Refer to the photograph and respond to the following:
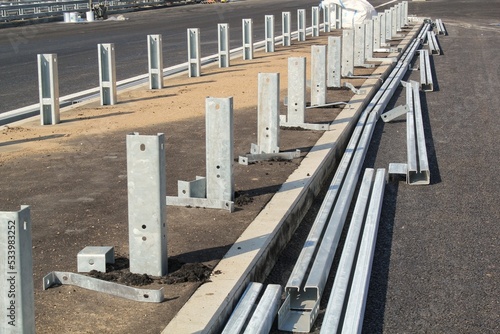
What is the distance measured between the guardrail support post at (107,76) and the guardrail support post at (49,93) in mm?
1650

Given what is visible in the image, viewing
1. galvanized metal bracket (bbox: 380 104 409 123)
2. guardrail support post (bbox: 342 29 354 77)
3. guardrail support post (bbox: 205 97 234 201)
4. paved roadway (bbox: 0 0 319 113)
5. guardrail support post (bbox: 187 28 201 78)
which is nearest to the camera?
guardrail support post (bbox: 205 97 234 201)

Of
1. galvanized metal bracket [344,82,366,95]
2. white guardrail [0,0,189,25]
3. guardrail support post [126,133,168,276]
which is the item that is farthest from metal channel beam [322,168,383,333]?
white guardrail [0,0,189,25]

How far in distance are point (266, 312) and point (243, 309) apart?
0.16 m

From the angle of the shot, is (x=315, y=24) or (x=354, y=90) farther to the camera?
(x=315, y=24)

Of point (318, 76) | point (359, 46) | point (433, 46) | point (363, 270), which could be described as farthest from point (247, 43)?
point (363, 270)

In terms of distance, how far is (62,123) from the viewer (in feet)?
41.5

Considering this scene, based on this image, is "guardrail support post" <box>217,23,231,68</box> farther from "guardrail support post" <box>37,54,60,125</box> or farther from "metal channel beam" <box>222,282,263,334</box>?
"metal channel beam" <box>222,282,263,334</box>

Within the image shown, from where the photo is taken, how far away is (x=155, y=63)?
1653 cm

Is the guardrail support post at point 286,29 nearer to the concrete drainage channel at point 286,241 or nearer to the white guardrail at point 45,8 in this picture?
the concrete drainage channel at point 286,241

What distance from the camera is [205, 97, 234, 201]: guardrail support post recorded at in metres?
7.59

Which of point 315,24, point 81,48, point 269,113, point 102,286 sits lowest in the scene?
point 81,48

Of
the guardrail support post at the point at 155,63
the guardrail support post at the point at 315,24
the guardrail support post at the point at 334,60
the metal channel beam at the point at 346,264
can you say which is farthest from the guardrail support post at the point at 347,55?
the guardrail support post at the point at 315,24

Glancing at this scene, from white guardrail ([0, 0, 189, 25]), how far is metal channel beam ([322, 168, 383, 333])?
36.8 metres

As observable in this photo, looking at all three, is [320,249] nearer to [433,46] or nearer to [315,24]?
[433,46]
